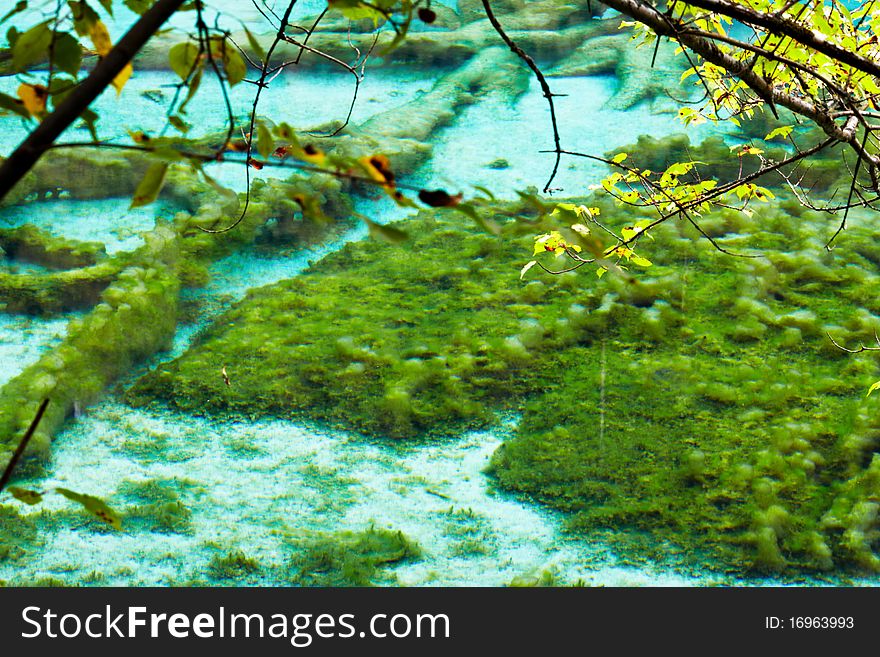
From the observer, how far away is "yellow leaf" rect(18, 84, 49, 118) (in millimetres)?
446

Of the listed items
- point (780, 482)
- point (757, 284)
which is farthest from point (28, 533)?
point (757, 284)

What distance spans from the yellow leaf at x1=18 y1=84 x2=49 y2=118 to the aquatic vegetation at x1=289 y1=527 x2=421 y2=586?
1.82 meters

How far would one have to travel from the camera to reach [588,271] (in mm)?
3277

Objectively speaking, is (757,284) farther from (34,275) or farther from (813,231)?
(34,275)

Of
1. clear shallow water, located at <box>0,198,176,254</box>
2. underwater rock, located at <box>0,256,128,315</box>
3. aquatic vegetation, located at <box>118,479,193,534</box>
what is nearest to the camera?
aquatic vegetation, located at <box>118,479,193,534</box>

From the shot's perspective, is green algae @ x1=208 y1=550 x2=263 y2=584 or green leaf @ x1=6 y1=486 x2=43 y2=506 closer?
green leaf @ x1=6 y1=486 x2=43 y2=506

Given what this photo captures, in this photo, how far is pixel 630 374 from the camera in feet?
9.12

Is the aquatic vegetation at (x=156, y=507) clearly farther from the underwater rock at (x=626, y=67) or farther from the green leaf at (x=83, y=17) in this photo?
the underwater rock at (x=626, y=67)

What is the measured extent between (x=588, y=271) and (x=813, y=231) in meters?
1.02

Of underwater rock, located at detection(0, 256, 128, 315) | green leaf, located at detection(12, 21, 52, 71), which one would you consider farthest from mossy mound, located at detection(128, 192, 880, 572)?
green leaf, located at detection(12, 21, 52, 71)

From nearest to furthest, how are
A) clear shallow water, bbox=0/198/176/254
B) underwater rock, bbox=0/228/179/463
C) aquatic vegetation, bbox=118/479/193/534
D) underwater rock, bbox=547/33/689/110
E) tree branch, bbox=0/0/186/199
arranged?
tree branch, bbox=0/0/186/199, aquatic vegetation, bbox=118/479/193/534, underwater rock, bbox=0/228/179/463, clear shallow water, bbox=0/198/176/254, underwater rock, bbox=547/33/689/110

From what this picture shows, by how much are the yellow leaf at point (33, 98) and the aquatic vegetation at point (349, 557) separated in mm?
1819

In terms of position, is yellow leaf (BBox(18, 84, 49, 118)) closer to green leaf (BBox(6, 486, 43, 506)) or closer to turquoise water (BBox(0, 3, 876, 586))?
green leaf (BBox(6, 486, 43, 506))

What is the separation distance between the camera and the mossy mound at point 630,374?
90.4 inches
